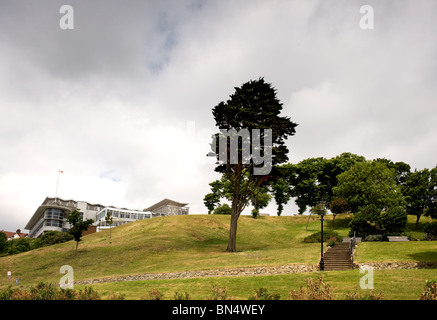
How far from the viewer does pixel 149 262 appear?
34.9 m

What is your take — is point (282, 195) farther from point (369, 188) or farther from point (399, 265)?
point (399, 265)

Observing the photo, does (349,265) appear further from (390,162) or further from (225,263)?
(390,162)

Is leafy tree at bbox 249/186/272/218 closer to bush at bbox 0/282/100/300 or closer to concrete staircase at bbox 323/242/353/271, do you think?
concrete staircase at bbox 323/242/353/271

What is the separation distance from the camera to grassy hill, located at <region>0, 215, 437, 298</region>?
2824 cm

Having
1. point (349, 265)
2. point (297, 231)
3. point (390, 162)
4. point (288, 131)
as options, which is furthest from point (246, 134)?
point (390, 162)

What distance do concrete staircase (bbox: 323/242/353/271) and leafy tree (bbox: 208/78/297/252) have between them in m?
10.2

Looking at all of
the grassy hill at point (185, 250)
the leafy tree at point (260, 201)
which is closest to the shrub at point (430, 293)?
the grassy hill at point (185, 250)

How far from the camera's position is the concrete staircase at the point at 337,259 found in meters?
26.1

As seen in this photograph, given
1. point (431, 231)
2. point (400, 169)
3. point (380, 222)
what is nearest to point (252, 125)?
point (380, 222)

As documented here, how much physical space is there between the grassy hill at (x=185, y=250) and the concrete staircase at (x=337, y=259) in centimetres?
103

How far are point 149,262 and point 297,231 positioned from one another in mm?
28821

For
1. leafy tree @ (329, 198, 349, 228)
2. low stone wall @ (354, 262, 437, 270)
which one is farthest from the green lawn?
leafy tree @ (329, 198, 349, 228)

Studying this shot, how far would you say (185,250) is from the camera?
39.8 m
